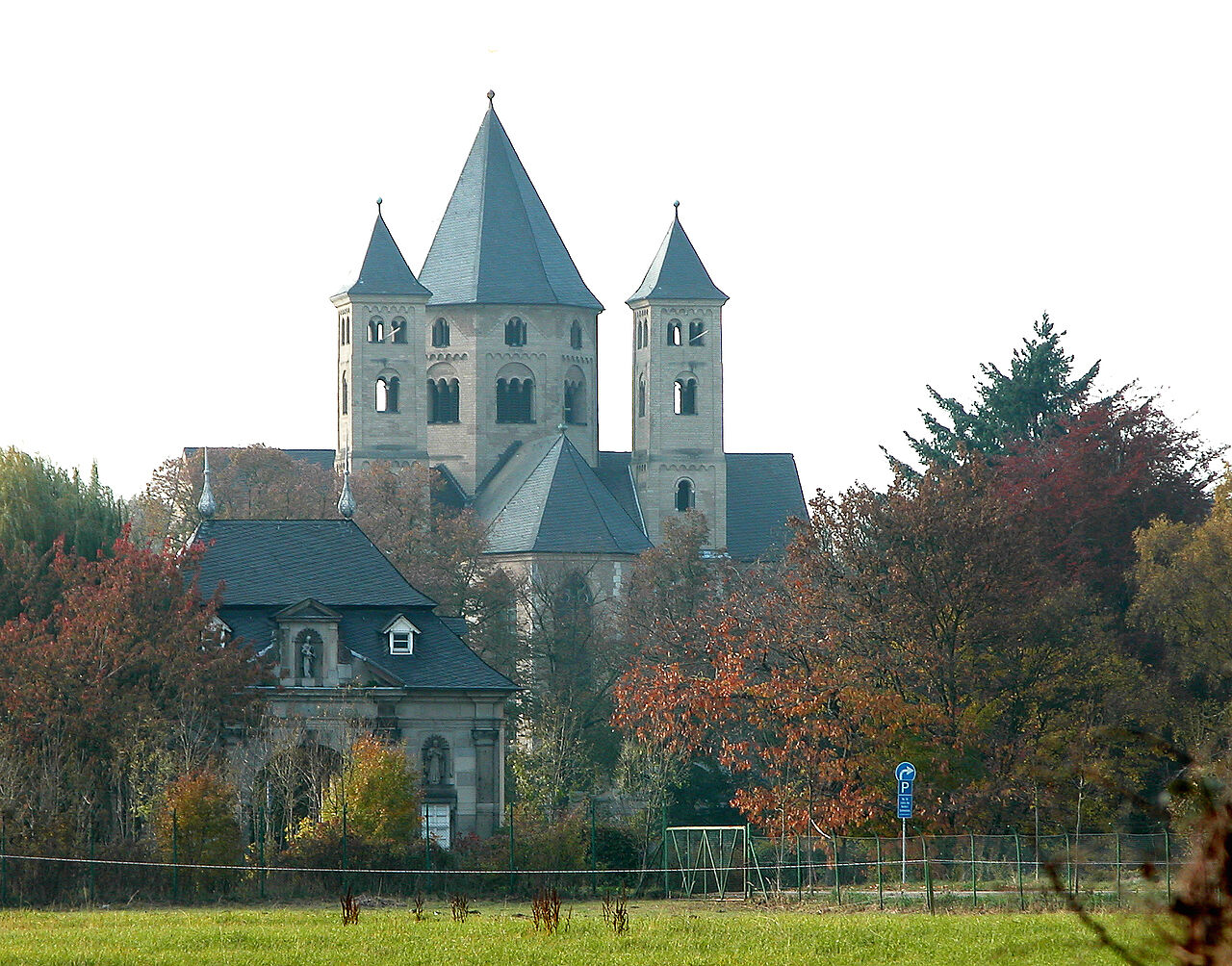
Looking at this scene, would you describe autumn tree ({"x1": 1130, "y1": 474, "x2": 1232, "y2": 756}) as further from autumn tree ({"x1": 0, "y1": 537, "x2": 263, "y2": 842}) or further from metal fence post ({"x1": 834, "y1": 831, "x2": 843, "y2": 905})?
autumn tree ({"x1": 0, "y1": 537, "x2": 263, "y2": 842})

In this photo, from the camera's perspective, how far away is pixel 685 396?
102750 mm

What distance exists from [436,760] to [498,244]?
193 feet

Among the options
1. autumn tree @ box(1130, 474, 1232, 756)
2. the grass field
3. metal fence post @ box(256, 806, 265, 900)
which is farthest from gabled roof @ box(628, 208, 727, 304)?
the grass field

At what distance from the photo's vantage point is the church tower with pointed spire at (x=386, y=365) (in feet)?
331

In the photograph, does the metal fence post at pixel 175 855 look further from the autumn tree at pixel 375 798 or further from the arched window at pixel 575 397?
the arched window at pixel 575 397

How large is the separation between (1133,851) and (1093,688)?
941 cm

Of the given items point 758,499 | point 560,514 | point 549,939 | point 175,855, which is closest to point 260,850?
point 175,855

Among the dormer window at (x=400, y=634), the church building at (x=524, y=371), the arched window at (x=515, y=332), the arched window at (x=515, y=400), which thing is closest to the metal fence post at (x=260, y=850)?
the dormer window at (x=400, y=634)

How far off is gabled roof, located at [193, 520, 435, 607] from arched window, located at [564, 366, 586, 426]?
51814 millimetres

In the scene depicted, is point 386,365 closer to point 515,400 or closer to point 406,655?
point 515,400

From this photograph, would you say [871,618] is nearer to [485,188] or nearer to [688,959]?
[688,959]

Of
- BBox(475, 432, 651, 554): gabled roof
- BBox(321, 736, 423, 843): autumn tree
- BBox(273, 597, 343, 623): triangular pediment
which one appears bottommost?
BBox(321, 736, 423, 843): autumn tree

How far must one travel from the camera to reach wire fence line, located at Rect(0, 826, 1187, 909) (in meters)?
31.6

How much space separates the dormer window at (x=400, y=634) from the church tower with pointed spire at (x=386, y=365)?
163 feet
